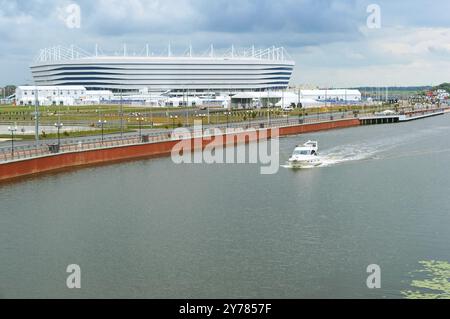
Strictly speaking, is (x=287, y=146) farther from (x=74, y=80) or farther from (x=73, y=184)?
(x=74, y=80)

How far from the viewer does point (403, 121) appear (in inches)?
4616

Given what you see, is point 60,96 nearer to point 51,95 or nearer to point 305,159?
point 51,95

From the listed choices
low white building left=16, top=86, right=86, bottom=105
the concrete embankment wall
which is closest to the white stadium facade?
low white building left=16, top=86, right=86, bottom=105

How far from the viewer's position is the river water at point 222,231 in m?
22.5

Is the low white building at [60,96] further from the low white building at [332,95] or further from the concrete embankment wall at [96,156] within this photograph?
the concrete embankment wall at [96,156]

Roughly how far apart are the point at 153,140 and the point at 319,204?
2823cm

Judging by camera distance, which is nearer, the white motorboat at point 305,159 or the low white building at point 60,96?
the white motorboat at point 305,159

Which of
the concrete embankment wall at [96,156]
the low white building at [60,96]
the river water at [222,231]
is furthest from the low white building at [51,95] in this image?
the river water at [222,231]

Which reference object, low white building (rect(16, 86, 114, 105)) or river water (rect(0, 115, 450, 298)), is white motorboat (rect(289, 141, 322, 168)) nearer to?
river water (rect(0, 115, 450, 298))

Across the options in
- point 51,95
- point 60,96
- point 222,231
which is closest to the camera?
point 222,231

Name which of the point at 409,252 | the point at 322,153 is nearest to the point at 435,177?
the point at 322,153

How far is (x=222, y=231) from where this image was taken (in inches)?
1156

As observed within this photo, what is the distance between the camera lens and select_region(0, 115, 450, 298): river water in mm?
22531

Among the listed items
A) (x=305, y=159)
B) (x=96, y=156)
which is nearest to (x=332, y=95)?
(x=305, y=159)
